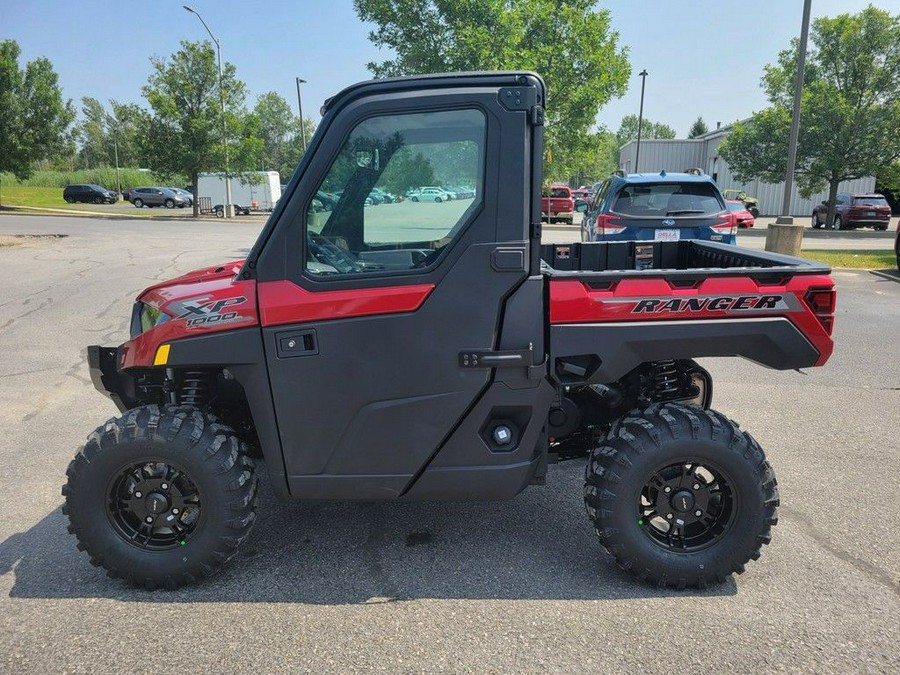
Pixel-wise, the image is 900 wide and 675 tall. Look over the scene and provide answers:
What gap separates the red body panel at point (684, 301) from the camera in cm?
295

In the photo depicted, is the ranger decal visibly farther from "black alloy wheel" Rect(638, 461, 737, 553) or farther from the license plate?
the license plate

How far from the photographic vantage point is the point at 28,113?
39281 mm

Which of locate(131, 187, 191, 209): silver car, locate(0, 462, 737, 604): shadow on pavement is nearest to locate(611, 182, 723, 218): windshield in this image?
locate(0, 462, 737, 604): shadow on pavement

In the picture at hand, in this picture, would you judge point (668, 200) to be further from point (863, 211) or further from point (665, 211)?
point (863, 211)

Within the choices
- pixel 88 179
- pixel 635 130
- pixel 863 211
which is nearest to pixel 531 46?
pixel 863 211

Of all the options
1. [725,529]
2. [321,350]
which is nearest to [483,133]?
[321,350]

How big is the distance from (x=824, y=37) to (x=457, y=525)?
31690 mm

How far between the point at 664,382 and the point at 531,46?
22863mm

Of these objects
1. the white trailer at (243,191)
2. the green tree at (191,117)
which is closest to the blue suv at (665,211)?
the green tree at (191,117)

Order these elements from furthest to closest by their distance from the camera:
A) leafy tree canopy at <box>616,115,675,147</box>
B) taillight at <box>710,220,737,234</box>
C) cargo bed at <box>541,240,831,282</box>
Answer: leafy tree canopy at <box>616,115,675,147</box> → taillight at <box>710,220,737,234</box> → cargo bed at <box>541,240,831,282</box>

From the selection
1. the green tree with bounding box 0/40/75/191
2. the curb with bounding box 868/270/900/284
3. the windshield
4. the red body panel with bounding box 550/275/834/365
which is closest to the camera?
the red body panel with bounding box 550/275/834/365

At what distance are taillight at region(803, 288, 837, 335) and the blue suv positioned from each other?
589 cm

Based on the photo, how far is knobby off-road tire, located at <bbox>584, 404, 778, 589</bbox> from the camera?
9.87 feet

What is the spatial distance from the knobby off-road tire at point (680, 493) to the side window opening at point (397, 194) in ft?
4.08
